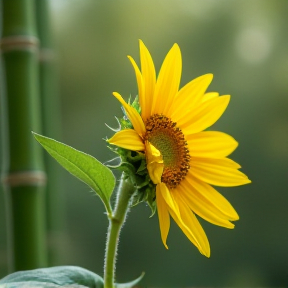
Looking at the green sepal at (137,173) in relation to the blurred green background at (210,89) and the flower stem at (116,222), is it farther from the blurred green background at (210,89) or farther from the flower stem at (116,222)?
the blurred green background at (210,89)

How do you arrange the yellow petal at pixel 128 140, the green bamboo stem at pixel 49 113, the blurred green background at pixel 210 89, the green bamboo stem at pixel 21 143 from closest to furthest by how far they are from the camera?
1. the yellow petal at pixel 128 140
2. the green bamboo stem at pixel 21 143
3. the green bamboo stem at pixel 49 113
4. the blurred green background at pixel 210 89

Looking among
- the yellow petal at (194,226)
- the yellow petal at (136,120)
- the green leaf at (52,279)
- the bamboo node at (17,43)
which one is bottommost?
the green leaf at (52,279)

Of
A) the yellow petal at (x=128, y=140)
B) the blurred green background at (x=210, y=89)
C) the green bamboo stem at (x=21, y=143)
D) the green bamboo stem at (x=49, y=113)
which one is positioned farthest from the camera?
the blurred green background at (x=210, y=89)

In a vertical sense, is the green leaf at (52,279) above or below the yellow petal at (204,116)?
below

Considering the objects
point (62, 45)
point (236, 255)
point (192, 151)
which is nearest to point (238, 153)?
point (236, 255)

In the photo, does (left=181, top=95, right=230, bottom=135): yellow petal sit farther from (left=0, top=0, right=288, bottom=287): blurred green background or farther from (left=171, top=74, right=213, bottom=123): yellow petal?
(left=0, top=0, right=288, bottom=287): blurred green background

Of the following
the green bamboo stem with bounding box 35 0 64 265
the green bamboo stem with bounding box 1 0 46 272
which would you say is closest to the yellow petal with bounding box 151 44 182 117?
the green bamboo stem with bounding box 1 0 46 272

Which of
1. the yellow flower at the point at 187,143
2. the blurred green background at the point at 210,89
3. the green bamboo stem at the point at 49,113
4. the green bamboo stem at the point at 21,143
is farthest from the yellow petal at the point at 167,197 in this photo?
the blurred green background at the point at 210,89

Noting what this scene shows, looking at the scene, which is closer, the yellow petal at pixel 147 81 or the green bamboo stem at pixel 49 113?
the yellow petal at pixel 147 81
